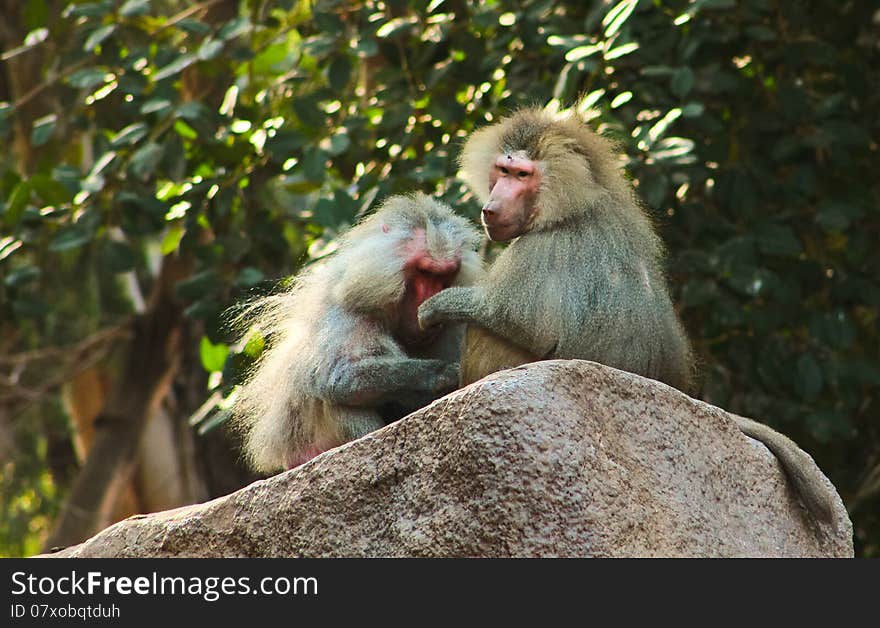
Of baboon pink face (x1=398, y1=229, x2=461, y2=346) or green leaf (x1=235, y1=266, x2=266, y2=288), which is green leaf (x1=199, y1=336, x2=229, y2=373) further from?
baboon pink face (x1=398, y1=229, x2=461, y2=346)

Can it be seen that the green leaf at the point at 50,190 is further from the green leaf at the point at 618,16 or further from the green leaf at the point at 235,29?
the green leaf at the point at 618,16

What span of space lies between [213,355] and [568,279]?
259cm

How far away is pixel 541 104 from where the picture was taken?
5.48 m

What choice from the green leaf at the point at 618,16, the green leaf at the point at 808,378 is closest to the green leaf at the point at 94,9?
the green leaf at the point at 618,16

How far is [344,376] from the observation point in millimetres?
4527

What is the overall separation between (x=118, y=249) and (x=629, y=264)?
10.4ft

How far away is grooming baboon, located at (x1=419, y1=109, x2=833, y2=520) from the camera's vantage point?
13.6 ft

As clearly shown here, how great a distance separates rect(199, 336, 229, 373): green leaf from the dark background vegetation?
0.05 feet

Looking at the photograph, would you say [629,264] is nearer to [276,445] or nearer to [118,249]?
[276,445]

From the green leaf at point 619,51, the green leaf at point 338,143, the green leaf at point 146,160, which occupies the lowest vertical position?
the green leaf at point 338,143

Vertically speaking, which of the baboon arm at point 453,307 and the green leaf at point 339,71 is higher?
the baboon arm at point 453,307

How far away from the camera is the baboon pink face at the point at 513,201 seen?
4312 millimetres

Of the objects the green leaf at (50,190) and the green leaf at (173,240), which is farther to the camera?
the green leaf at (173,240)

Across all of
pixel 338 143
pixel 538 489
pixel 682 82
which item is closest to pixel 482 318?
pixel 538 489
